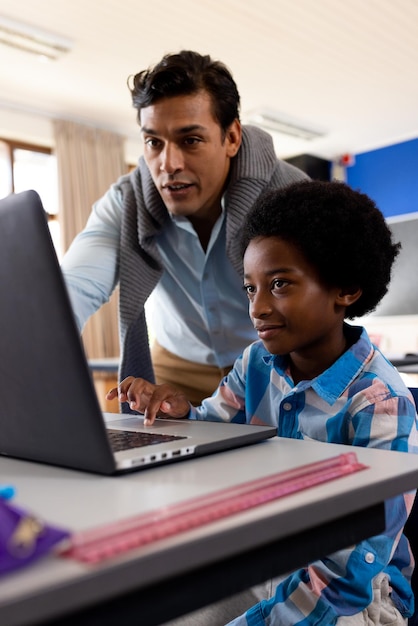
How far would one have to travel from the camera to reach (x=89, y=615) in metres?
0.35

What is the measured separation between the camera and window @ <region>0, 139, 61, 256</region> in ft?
17.0

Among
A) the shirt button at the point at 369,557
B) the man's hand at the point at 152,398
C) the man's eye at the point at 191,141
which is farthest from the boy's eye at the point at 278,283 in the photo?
the man's eye at the point at 191,141

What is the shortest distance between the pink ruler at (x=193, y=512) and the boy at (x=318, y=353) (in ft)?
0.84

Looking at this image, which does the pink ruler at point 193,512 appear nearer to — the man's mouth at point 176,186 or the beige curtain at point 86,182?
the man's mouth at point 176,186

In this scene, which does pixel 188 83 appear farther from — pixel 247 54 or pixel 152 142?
pixel 247 54

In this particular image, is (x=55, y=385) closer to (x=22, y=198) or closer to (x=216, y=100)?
(x=22, y=198)

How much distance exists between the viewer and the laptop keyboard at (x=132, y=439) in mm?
678

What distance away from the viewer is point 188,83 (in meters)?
1.42

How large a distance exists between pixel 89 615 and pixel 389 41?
14.7 feet

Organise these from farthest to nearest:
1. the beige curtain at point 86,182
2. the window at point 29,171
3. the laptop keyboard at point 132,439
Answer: the beige curtain at point 86,182 < the window at point 29,171 < the laptop keyboard at point 132,439

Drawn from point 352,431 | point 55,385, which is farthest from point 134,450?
point 352,431

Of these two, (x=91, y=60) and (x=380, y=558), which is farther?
(x=91, y=60)

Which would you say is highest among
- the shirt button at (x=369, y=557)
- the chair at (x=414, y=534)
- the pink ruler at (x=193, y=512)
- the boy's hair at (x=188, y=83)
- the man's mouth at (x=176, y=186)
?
the boy's hair at (x=188, y=83)

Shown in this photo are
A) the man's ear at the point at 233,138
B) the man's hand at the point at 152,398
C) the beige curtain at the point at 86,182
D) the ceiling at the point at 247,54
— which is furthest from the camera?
the beige curtain at the point at 86,182
